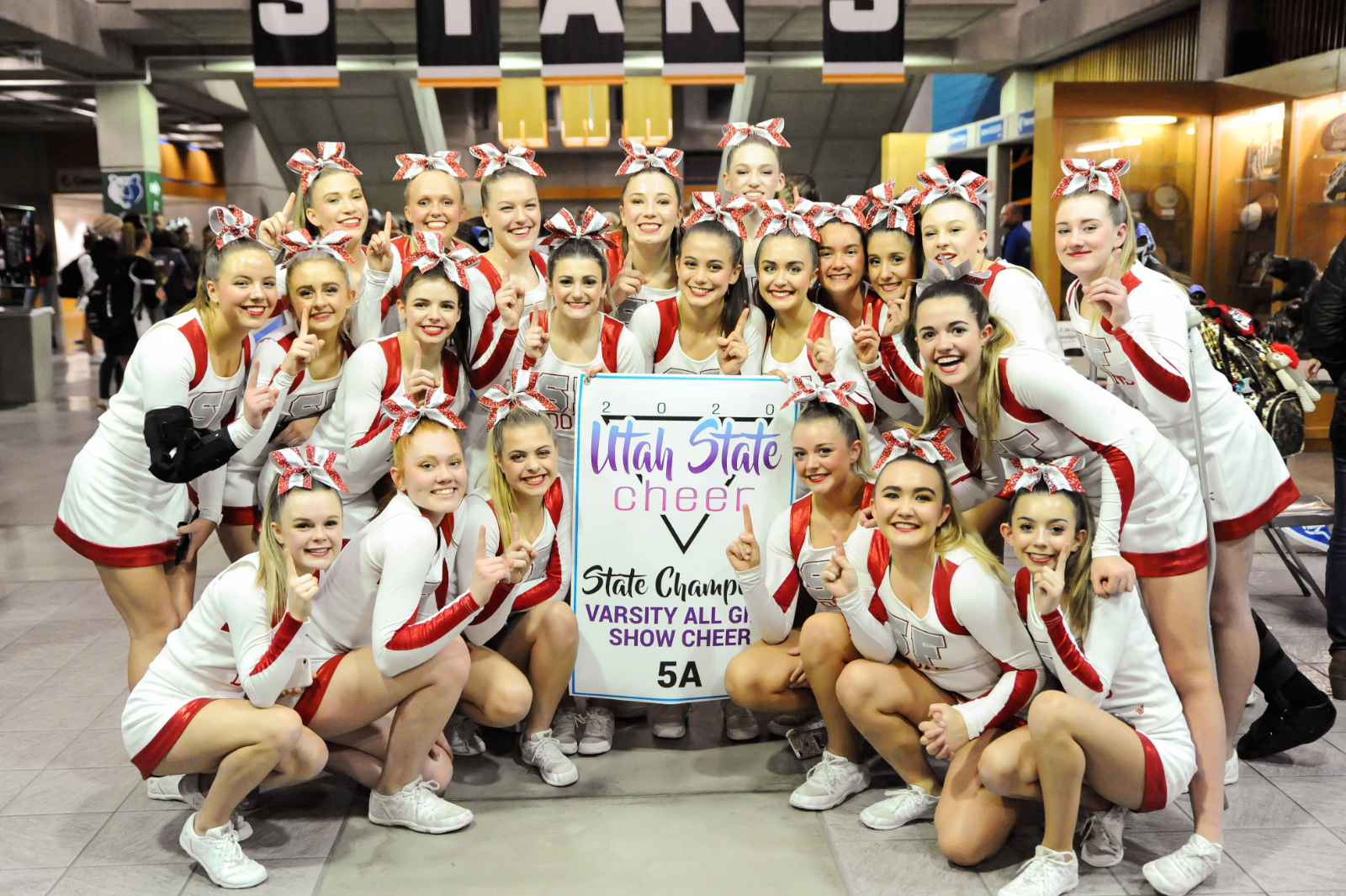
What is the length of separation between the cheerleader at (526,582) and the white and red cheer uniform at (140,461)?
0.69m

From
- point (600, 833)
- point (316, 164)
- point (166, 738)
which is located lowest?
point (600, 833)

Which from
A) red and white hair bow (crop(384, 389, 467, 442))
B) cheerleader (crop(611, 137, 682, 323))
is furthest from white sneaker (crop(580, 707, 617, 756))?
cheerleader (crop(611, 137, 682, 323))

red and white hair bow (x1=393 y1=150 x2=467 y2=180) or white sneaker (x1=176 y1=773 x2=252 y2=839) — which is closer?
white sneaker (x1=176 y1=773 x2=252 y2=839)

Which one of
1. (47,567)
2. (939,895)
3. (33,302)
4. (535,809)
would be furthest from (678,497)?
(33,302)

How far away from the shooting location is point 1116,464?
2.58m

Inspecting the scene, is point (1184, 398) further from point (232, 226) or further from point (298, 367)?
point (232, 226)

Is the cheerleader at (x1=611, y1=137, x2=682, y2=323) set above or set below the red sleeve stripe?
above

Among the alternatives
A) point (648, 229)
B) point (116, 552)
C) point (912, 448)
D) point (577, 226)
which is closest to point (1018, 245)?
point (648, 229)

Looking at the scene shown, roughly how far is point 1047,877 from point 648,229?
237 centimetres

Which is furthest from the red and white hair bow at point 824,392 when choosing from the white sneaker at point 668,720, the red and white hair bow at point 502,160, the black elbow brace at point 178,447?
the black elbow brace at point 178,447

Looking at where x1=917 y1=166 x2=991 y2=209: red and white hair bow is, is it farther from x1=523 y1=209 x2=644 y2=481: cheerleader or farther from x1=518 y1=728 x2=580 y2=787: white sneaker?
x1=518 y1=728 x2=580 y2=787: white sneaker

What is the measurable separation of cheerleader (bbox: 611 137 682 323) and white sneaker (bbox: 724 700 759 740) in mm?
1372

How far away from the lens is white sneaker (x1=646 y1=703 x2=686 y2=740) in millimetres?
3438

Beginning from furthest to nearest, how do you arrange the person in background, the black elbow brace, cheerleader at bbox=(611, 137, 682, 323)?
the person in background → cheerleader at bbox=(611, 137, 682, 323) → the black elbow brace
